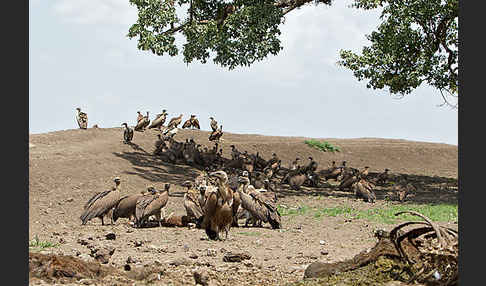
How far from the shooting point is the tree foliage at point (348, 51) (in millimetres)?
20375

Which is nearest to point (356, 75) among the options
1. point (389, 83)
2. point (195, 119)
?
point (389, 83)

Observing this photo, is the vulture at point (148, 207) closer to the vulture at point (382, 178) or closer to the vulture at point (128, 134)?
the vulture at point (128, 134)

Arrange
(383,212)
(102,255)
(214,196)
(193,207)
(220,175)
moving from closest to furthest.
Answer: (102,255) → (220,175) → (214,196) → (193,207) → (383,212)

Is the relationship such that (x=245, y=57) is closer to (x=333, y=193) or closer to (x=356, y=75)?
(x=356, y=75)

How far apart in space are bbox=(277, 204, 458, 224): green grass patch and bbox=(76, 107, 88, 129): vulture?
1601 cm

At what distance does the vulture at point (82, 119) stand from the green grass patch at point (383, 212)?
630 inches

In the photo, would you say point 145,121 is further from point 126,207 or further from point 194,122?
point 126,207

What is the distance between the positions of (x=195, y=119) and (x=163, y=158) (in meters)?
8.82

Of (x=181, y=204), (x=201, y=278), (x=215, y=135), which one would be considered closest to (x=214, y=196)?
(x=201, y=278)

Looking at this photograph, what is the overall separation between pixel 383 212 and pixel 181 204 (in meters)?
5.59

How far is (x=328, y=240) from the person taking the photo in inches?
440

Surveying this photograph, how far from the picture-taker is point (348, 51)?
21953 mm

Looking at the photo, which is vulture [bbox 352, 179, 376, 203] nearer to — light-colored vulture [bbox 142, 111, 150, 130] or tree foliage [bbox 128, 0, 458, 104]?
tree foliage [bbox 128, 0, 458, 104]

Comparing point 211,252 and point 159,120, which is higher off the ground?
point 159,120
